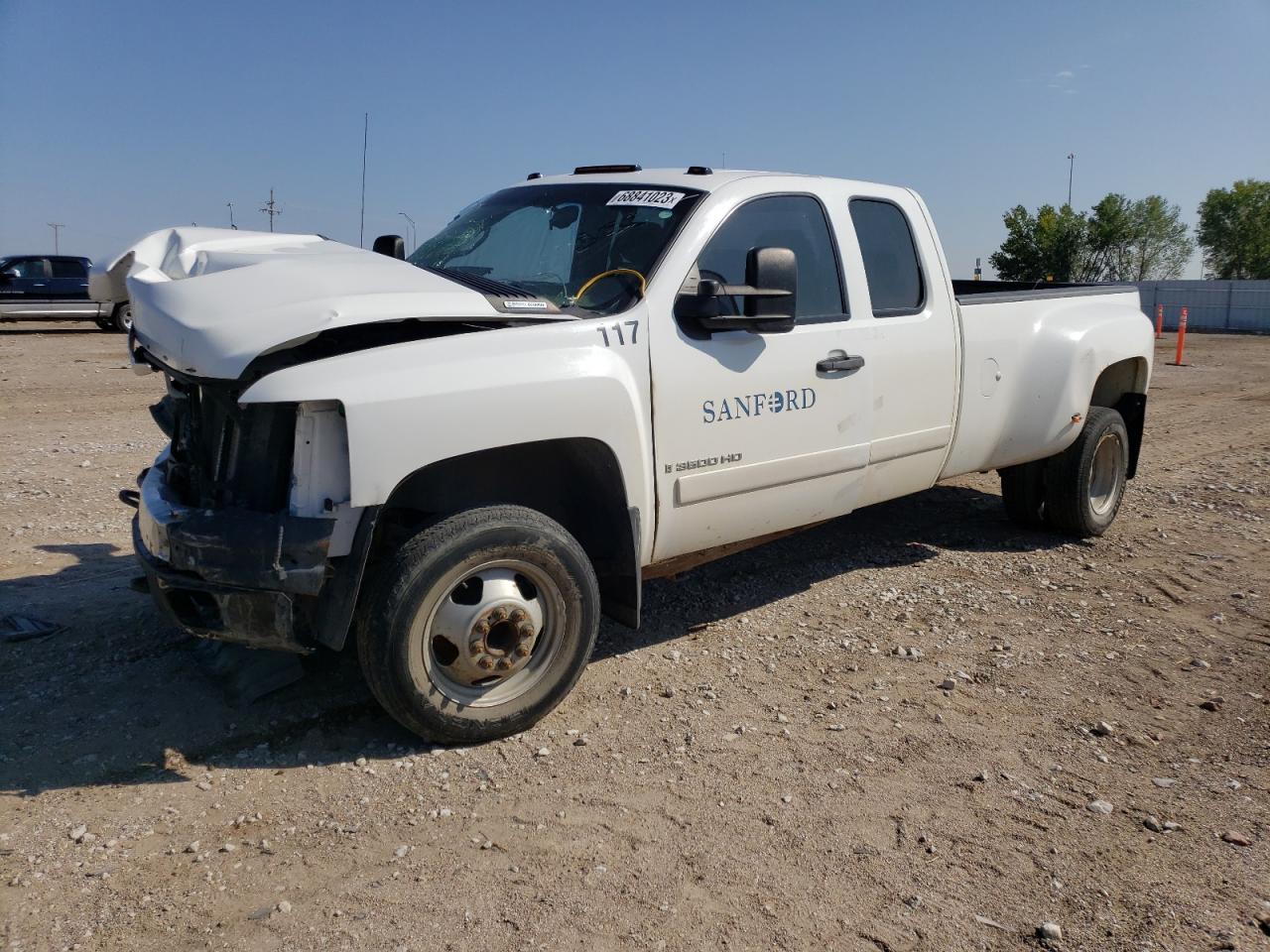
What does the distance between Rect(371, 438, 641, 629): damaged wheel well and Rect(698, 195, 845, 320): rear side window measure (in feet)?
3.39

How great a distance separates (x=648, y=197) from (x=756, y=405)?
1.02m

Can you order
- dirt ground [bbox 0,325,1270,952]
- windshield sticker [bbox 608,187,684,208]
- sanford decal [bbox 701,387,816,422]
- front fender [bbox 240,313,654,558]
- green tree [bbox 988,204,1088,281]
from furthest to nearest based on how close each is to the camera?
green tree [bbox 988,204,1088,281], windshield sticker [bbox 608,187,684,208], sanford decal [bbox 701,387,816,422], front fender [bbox 240,313,654,558], dirt ground [bbox 0,325,1270,952]

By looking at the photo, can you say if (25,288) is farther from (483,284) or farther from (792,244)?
(792,244)

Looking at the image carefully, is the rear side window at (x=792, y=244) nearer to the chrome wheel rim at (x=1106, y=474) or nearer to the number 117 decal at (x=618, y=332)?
the number 117 decal at (x=618, y=332)

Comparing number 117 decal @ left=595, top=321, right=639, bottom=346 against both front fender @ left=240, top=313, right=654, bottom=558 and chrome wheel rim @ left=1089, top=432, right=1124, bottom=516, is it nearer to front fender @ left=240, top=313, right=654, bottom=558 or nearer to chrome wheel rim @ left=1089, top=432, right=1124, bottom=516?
front fender @ left=240, top=313, right=654, bottom=558

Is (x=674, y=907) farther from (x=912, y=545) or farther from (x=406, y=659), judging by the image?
(x=912, y=545)

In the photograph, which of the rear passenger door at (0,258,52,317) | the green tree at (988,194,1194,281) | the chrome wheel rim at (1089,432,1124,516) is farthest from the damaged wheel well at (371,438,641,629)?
the green tree at (988,194,1194,281)

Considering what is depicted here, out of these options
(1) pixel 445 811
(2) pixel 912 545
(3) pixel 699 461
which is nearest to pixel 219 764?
(1) pixel 445 811

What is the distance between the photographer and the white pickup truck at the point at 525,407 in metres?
3.38

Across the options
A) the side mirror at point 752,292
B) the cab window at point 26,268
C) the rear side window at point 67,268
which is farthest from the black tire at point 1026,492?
the cab window at point 26,268

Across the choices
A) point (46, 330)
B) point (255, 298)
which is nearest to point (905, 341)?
point (255, 298)

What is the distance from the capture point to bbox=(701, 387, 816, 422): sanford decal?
4207 mm

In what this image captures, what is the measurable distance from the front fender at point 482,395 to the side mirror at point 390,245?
6.64ft

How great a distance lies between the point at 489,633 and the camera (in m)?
3.74
